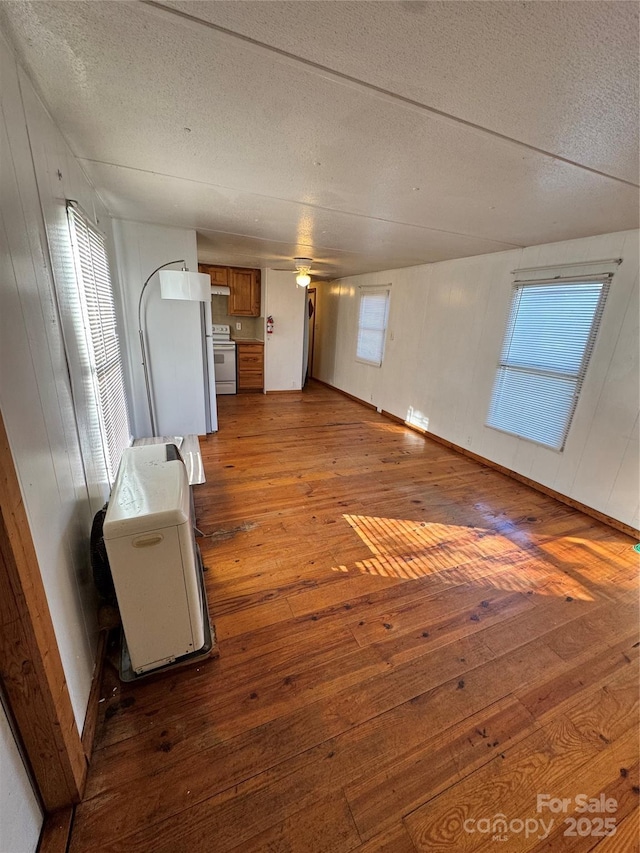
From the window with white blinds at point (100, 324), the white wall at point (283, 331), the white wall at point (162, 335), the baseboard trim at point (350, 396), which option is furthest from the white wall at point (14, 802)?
the white wall at point (283, 331)

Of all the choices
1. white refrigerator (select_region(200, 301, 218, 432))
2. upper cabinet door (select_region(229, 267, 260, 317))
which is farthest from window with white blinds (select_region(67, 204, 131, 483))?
upper cabinet door (select_region(229, 267, 260, 317))

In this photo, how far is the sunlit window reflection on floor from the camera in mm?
2164

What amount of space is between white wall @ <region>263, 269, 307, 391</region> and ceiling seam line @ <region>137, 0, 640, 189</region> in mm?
5113

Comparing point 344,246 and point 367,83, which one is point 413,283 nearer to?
point 344,246

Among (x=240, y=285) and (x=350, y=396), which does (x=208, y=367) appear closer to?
(x=240, y=285)

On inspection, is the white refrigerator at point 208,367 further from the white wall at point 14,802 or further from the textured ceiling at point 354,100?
the white wall at point 14,802

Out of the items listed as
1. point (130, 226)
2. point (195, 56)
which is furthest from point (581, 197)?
point (130, 226)

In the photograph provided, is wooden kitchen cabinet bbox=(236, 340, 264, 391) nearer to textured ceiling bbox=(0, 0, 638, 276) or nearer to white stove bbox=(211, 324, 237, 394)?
white stove bbox=(211, 324, 237, 394)

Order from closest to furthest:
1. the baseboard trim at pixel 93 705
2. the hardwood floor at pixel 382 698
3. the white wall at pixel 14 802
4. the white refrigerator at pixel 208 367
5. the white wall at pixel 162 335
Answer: the white wall at pixel 14 802, the hardwood floor at pixel 382 698, the baseboard trim at pixel 93 705, the white wall at pixel 162 335, the white refrigerator at pixel 208 367

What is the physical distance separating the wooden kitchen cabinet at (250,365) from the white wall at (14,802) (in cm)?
582

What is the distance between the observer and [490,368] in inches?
147

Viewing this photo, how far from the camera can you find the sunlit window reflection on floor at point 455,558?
2.16m

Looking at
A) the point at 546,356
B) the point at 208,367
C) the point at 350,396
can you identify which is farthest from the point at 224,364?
the point at 546,356

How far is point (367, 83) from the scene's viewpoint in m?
1.14
